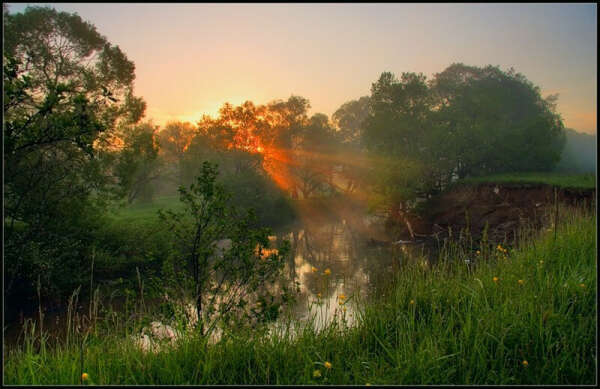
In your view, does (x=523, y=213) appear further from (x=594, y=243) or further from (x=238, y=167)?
(x=238, y=167)

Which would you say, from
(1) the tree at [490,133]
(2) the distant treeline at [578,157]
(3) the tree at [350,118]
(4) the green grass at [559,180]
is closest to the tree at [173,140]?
(3) the tree at [350,118]

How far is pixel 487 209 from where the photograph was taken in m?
21.0

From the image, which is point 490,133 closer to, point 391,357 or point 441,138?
point 441,138

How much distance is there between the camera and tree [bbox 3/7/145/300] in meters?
5.71

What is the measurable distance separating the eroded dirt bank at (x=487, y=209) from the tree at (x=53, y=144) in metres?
16.2

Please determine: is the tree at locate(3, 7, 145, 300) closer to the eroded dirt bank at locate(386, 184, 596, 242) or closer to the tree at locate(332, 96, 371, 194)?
the eroded dirt bank at locate(386, 184, 596, 242)

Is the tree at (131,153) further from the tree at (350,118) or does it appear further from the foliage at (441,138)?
the tree at (350,118)

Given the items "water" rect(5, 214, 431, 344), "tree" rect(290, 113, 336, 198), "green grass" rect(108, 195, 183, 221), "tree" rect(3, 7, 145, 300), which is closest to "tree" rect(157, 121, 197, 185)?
"green grass" rect(108, 195, 183, 221)

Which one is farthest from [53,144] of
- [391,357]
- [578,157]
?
[578,157]

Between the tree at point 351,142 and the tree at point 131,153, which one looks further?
the tree at point 351,142

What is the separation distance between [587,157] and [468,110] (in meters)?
16.1

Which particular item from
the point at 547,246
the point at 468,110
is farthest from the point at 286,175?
the point at 547,246

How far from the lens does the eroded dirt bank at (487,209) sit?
16.0 metres

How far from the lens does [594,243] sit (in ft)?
20.2
